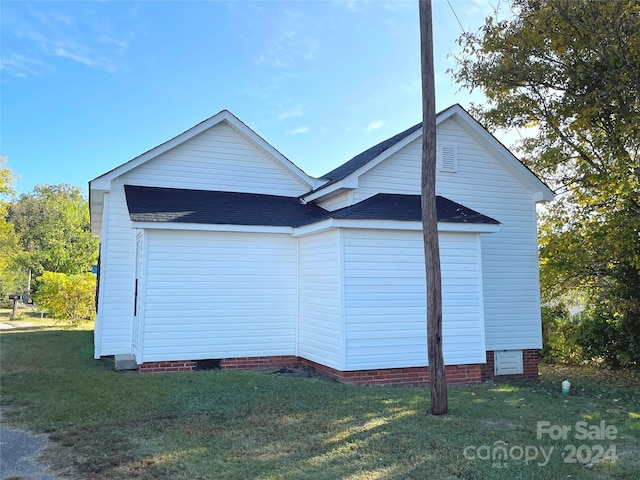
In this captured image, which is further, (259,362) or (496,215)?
(496,215)

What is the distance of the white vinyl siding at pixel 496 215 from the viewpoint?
1138cm

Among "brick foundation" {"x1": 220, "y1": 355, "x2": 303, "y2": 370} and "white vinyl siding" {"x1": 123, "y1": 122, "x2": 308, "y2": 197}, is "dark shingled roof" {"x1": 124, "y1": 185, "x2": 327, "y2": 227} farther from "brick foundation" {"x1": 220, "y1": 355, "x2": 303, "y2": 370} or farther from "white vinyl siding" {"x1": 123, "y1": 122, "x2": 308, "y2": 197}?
"brick foundation" {"x1": 220, "y1": 355, "x2": 303, "y2": 370}

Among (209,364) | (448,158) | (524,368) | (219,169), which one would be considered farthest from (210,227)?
(524,368)

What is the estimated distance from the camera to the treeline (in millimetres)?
19812

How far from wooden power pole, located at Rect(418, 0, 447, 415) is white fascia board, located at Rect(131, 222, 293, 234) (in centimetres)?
456

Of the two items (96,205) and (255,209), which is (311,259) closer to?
(255,209)

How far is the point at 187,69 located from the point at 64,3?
3540 millimetres

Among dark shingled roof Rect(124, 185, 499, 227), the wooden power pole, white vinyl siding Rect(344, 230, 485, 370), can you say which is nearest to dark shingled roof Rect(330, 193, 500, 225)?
dark shingled roof Rect(124, 185, 499, 227)

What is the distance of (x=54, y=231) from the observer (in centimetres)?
3844

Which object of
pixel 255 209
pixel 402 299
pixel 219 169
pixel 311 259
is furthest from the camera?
pixel 219 169

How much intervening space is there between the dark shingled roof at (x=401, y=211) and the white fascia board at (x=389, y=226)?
0.25 ft

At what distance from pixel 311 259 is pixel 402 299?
2.26 metres

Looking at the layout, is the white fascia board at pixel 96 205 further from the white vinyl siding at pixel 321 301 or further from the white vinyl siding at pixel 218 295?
the white vinyl siding at pixel 321 301

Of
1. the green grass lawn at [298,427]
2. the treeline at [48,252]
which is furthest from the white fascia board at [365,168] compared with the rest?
the treeline at [48,252]
